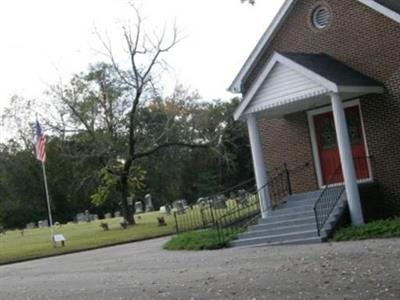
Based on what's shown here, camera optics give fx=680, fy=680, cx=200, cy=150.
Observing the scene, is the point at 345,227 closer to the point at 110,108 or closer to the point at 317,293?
the point at 317,293

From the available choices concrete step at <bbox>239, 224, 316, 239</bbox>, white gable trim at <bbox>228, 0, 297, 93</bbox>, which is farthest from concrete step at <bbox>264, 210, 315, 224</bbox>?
white gable trim at <bbox>228, 0, 297, 93</bbox>

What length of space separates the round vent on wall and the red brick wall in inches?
5.8

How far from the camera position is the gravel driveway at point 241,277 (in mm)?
9266

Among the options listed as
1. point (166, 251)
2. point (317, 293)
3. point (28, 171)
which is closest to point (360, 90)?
point (166, 251)

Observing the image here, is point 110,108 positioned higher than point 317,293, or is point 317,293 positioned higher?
point 110,108

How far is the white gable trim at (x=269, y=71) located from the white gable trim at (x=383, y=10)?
2.91m

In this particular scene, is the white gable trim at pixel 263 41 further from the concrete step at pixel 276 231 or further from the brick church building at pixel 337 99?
the concrete step at pixel 276 231

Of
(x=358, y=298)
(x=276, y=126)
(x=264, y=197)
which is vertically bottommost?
(x=358, y=298)

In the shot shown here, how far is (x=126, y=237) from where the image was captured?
31.9 meters

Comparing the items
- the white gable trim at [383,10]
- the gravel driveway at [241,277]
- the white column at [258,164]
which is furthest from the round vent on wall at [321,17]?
the gravel driveway at [241,277]

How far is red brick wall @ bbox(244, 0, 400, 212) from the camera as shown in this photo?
18.7 metres

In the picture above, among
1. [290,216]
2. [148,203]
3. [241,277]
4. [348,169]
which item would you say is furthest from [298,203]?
[148,203]

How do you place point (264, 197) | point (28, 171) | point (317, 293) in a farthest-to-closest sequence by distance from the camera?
point (28, 171) < point (264, 197) < point (317, 293)

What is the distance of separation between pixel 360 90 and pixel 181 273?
7955mm
